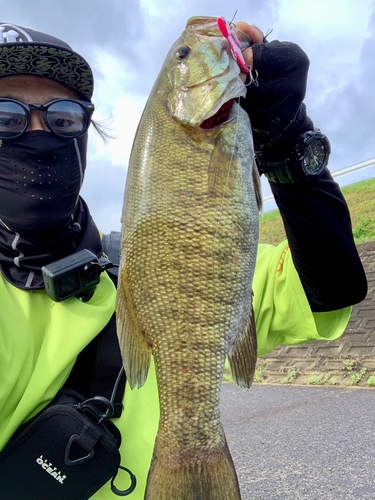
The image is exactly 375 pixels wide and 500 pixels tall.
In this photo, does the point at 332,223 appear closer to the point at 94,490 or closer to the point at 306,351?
the point at 94,490

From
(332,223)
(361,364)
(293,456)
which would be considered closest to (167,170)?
(332,223)

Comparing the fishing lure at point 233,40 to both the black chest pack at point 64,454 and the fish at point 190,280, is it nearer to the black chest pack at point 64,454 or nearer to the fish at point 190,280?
the fish at point 190,280

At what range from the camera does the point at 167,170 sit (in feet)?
4.75

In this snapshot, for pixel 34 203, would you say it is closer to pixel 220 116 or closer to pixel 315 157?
pixel 220 116

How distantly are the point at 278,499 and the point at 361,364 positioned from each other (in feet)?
11.2

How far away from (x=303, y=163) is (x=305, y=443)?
414cm

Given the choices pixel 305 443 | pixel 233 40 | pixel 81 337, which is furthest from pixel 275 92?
pixel 305 443

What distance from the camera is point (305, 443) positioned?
193 inches

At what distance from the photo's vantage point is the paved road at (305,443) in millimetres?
4012

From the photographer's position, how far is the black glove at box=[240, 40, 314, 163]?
1688 millimetres

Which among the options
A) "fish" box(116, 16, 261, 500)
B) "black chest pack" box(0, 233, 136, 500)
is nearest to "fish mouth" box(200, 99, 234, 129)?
"fish" box(116, 16, 261, 500)

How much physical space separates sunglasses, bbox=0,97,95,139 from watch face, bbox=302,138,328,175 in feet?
3.67

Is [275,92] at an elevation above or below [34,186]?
above

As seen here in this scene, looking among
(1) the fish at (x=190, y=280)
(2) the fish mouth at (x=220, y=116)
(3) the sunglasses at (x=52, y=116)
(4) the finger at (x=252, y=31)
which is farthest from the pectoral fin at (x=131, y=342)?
(4) the finger at (x=252, y=31)
